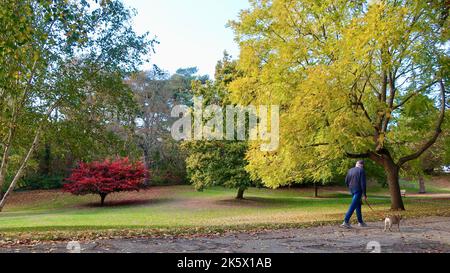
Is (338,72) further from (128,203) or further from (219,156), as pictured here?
(128,203)

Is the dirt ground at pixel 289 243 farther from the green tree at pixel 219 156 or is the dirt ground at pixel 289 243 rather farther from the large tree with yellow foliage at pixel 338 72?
the green tree at pixel 219 156

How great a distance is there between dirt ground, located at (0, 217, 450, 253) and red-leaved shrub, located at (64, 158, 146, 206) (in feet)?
70.2

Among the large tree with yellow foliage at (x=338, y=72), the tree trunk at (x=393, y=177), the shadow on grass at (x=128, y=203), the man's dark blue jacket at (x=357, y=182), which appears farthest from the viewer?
the shadow on grass at (x=128, y=203)

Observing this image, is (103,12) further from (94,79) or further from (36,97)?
(36,97)

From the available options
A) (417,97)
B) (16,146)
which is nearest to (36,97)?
(16,146)

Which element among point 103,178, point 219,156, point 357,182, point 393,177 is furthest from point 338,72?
point 103,178

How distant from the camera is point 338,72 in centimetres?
1398

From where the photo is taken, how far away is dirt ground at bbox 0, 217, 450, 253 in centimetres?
709

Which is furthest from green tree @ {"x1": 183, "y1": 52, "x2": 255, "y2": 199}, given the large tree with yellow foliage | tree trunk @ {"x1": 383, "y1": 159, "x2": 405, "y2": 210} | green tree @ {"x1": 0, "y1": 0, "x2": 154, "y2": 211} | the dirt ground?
the dirt ground

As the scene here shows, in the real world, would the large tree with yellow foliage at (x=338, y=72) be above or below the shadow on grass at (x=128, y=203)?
above

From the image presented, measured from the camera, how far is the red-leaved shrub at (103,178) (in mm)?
28984

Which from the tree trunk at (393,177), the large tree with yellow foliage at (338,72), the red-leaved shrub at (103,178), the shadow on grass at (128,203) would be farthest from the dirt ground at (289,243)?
the shadow on grass at (128,203)

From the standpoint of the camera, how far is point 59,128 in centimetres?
1313

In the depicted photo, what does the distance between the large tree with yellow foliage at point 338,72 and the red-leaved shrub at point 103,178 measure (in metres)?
15.3
